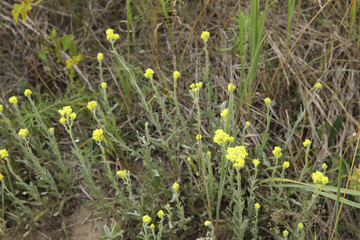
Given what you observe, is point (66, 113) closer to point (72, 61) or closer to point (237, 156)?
point (72, 61)

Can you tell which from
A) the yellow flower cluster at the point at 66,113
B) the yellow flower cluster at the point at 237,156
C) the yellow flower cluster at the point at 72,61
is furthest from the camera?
the yellow flower cluster at the point at 72,61

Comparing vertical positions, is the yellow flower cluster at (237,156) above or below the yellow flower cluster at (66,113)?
above

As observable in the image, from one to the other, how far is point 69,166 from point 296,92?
1.69 m

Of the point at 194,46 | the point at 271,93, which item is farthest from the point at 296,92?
Answer: the point at 194,46

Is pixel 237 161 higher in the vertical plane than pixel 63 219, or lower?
higher

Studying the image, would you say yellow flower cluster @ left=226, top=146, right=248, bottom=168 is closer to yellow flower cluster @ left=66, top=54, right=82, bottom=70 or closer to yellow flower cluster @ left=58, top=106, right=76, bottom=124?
yellow flower cluster @ left=58, top=106, right=76, bottom=124

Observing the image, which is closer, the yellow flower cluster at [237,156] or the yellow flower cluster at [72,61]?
the yellow flower cluster at [237,156]

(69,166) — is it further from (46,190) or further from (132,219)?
(132,219)

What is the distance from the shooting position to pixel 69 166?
8.23ft

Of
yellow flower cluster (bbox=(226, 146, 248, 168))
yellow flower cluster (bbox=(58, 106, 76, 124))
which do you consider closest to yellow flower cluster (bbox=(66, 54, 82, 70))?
yellow flower cluster (bbox=(58, 106, 76, 124))

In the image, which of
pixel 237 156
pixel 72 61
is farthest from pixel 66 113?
pixel 237 156

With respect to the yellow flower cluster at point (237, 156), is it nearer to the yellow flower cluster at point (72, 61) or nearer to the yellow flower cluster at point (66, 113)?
the yellow flower cluster at point (66, 113)

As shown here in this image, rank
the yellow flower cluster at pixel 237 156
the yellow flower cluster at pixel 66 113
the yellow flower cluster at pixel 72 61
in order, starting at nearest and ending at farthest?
the yellow flower cluster at pixel 237 156, the yellow flower cluster at pixel 66 113, the yellow flower cluster at pixel 72 61

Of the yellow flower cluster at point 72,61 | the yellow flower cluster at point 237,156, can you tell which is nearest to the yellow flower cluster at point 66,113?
the yellow flower cluster at point 72,61
